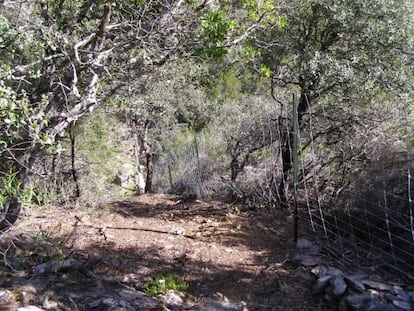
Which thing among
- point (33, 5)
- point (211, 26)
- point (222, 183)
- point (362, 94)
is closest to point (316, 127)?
point (362, 94)

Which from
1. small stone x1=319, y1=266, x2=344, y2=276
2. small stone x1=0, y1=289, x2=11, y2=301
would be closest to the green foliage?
small stone x1=0, y1=289, x2=11, y2=301

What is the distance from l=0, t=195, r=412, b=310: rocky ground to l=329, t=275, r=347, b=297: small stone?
0.10 m

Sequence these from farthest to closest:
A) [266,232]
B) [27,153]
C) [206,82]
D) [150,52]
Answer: [206,82]
[266,232]
[150,52]
[27,153]

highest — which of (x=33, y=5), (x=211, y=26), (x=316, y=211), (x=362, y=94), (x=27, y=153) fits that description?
(x=33, y=5)

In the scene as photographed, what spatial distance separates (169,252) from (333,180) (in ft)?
9.15

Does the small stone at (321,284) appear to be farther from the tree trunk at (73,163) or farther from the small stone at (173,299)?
the tree trunk at (73,163)

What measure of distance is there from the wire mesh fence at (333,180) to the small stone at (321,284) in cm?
67

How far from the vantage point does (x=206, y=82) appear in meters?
6.62

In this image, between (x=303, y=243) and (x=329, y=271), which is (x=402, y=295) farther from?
(x=303, y=243)

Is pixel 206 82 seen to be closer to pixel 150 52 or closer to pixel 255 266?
pixel 150 52

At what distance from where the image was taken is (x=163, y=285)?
4102 millimetres

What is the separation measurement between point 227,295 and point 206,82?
370cm

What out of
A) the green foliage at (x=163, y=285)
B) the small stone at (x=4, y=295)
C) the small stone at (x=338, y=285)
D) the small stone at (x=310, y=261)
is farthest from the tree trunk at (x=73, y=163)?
the small stone at (x=338, y=285)

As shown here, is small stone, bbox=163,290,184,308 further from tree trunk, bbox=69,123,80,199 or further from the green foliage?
tree trunk, bbox=69,123,80,199
